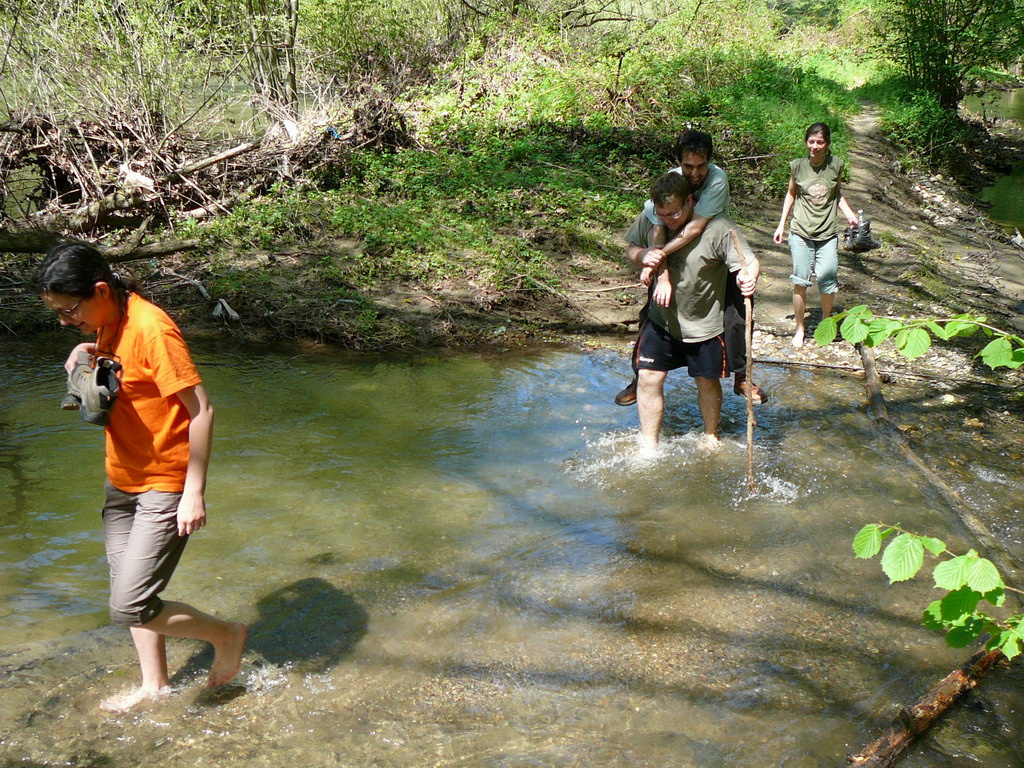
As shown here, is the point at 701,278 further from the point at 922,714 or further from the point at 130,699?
A: the point at 130,699

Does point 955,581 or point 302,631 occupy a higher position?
point 955,581

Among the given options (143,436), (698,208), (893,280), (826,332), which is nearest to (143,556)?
(143,436)

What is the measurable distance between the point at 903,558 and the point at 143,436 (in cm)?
274

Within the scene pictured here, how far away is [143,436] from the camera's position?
328 centimetres

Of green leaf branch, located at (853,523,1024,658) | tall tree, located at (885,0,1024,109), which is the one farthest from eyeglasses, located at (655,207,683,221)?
tall tree, located at (885,0,1024,109)

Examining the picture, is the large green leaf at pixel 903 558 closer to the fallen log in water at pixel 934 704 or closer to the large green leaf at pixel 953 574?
the large green leaf at pixel 953 574

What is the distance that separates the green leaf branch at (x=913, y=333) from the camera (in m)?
2.76

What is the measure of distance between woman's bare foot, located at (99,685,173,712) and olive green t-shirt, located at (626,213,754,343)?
3.64 meters

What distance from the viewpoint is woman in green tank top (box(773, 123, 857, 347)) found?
306 inches

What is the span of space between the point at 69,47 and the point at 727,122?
33.7ft

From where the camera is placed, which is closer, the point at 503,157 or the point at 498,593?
the point at 498,593

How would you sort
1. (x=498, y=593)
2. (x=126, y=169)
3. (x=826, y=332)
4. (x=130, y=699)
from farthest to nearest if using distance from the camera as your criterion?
(x=126, y=169) → (x=498, y=593) → (x=130, y=699) → (x=826, y=332)

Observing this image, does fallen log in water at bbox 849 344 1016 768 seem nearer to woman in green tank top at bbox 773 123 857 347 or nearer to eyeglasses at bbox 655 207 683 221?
eyeglasses at bbox 655 207 683 221

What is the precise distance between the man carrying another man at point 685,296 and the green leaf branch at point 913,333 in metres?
2.30
